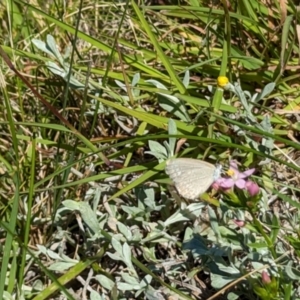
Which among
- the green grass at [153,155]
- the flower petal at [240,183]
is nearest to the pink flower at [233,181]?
the flower petal at [240,183]

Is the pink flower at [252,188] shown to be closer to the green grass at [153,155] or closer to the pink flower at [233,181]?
the pink flower at [233,181]

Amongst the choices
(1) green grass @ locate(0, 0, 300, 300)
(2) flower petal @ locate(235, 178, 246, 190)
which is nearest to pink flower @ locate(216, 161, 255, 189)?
(2) flower petal @ locate(235, 178, 246, 190)

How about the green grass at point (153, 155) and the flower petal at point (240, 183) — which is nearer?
Result: the flower petal at point (240, 183)

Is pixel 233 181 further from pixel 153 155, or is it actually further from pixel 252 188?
pixel 153 155

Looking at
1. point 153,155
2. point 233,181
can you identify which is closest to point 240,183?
A: point 233,181

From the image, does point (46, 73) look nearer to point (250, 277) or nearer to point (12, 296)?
point (12, 296)

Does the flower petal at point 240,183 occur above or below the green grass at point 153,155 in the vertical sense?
above

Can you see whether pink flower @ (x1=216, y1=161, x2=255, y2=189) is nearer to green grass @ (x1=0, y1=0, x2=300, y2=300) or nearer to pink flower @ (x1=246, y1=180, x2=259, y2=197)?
pink flower @ (x1=246, y1=180, x2=259, y2=197)
